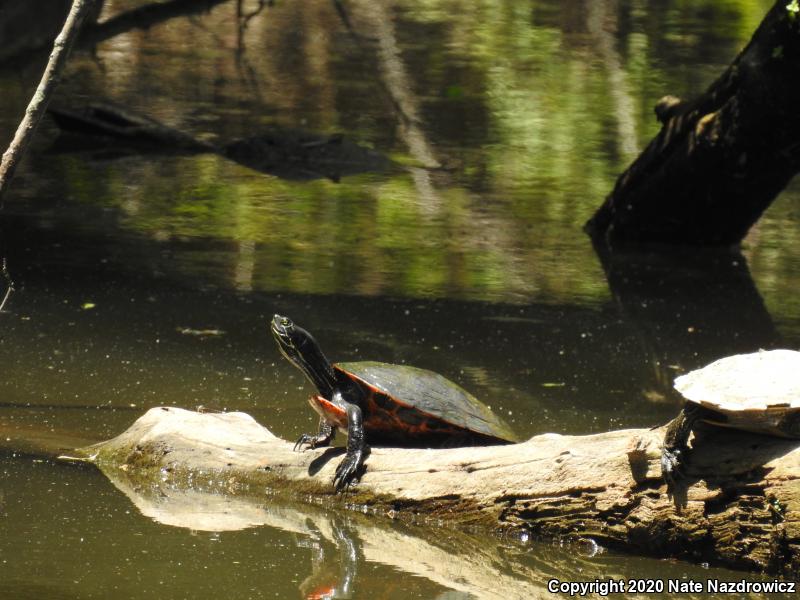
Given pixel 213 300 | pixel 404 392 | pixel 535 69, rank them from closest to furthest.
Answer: pixel 404 392 → pixel 213 300 → pixel 535 69

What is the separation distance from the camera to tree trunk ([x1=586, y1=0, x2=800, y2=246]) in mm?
8203

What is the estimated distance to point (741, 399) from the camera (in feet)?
12.4

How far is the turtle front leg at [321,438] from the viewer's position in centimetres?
468

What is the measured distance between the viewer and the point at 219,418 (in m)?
4.88

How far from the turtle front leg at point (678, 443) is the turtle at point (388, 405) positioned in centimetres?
85

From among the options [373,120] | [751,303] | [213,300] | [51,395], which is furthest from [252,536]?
[373,120]

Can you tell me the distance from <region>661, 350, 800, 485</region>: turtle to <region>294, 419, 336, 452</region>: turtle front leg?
1297 mm

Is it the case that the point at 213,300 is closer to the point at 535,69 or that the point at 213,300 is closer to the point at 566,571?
the point at 566,571

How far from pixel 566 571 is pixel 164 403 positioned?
2.38 meters

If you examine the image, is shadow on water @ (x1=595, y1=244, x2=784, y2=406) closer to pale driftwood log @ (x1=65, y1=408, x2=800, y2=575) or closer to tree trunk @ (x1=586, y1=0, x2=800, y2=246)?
tree trunk @ (x1=586, y1=0, x2=800, y2=246)

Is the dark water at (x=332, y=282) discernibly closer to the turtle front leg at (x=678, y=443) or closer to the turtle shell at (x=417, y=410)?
the turtle front leg at (x=678, y=443)

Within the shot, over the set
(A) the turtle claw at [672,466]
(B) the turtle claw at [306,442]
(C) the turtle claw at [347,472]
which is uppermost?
(A) the turtle claw at [672,466]

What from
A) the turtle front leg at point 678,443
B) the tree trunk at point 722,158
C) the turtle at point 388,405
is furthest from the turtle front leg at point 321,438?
the tree trunk at point 722,158

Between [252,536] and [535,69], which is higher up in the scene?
[252,536]
